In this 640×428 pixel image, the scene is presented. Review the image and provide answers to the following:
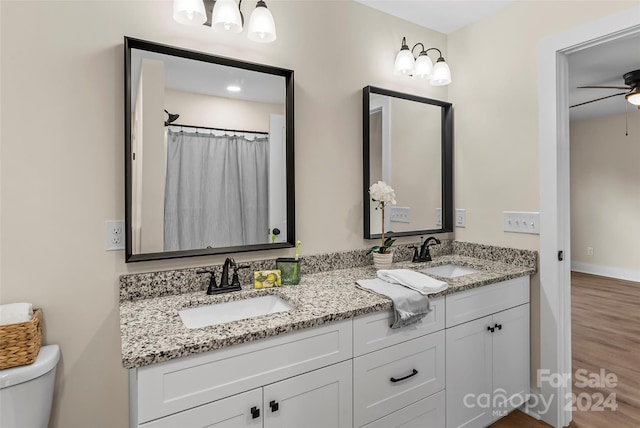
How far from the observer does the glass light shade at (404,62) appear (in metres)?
2.17

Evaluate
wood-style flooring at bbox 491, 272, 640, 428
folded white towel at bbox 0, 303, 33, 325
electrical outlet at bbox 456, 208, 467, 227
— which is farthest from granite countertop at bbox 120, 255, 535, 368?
wood-style flooring at bbox 491, 272, 640, 428

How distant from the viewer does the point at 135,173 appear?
4.91ft

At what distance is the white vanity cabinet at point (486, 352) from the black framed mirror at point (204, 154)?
959mm

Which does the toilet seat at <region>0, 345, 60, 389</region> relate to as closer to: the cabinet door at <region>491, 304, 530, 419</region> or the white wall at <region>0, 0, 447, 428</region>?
the white wall at <region>0, 0, 447, 428</region>

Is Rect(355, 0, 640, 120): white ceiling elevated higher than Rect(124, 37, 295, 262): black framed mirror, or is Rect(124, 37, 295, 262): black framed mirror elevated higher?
Rect(355, 0, 640, 120): white ceiling

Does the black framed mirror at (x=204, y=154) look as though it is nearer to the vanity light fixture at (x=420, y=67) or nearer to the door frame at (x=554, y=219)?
the vanity light fixture at (x=420, y=67)

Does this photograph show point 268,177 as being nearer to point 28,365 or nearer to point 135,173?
point 135,173

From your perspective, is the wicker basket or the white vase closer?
the wicker basket

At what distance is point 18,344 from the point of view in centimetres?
114

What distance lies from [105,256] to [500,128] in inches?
89.0

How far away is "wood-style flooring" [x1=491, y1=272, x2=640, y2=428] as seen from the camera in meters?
2.04

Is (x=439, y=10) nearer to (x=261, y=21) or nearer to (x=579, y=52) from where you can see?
(x=579, y=52)

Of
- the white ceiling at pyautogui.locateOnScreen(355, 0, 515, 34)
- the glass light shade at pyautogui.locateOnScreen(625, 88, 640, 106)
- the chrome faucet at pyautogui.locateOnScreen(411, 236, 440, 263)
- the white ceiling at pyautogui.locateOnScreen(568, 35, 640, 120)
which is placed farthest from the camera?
the glass light shade at pyautogui.locateOnScreen(625, 88, 640, 106)

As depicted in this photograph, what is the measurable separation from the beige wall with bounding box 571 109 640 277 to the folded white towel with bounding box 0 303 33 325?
7.00m
